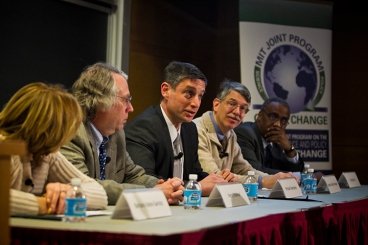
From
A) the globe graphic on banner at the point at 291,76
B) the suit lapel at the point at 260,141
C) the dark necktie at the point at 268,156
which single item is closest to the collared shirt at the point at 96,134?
the suit lapel at the point at 260,141

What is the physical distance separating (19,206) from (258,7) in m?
4.13

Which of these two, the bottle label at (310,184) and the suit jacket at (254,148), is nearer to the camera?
the bottle label at (310,184)

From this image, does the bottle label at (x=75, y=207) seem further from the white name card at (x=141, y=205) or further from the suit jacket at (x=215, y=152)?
the suit jacket at (x=215, y=152)

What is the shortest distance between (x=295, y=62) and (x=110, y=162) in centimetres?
322

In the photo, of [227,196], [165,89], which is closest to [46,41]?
[165,89]

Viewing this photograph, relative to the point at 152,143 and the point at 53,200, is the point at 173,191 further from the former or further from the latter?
the point at 152,143

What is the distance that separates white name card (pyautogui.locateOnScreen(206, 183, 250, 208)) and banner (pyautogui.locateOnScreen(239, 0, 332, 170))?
2916 mm

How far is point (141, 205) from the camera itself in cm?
187

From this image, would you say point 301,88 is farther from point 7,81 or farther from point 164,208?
point 164,208

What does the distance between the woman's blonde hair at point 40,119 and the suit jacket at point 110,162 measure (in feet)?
1.92

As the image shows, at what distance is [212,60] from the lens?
6.81 m

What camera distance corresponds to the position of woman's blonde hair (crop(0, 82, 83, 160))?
1843mm

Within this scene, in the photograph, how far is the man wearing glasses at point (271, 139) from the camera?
481cm

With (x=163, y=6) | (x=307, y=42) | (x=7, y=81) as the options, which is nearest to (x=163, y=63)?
(x=163, y=6)
